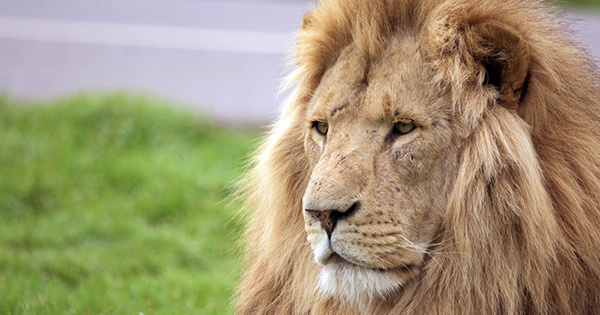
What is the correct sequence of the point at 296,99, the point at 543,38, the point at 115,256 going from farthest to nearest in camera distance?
the point at 115,256, the point at 296,99, the point at 543,38

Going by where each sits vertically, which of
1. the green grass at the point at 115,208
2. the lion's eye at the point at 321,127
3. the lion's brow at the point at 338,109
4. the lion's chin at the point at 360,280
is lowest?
the green grass at the point at 115,208

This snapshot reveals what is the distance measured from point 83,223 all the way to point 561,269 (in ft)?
11.2

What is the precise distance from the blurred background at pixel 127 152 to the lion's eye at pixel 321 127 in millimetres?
406

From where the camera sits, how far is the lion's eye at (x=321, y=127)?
8.31ft

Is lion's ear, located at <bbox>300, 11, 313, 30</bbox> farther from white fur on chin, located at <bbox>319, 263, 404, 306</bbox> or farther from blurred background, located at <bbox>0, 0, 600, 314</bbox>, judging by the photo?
white fur on chin, located at <bbox>319, 263, 404, 306</bbox>

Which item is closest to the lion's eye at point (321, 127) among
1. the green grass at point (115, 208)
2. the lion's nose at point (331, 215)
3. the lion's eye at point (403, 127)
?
the lion's eye at point (403, 127)

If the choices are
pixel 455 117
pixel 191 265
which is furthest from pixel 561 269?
pixel 191 265

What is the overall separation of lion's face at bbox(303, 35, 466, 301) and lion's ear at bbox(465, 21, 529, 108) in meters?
0.16

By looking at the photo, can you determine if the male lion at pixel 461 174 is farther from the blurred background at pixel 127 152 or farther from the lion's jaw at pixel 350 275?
the blurred background at pixel 127 152

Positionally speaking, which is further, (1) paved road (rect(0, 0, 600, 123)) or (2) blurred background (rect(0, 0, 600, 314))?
(1) paved road (rect(0, 0, 600, 123))

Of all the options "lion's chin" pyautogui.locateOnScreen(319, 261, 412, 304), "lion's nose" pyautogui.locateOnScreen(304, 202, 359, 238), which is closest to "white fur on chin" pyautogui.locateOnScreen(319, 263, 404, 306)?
"lion's chin" pyautogui.locateOnScreen(319, 261, 412, 304)

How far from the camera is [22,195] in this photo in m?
5.05

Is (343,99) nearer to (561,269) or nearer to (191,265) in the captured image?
(561,269)

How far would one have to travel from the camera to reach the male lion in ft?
7.29
